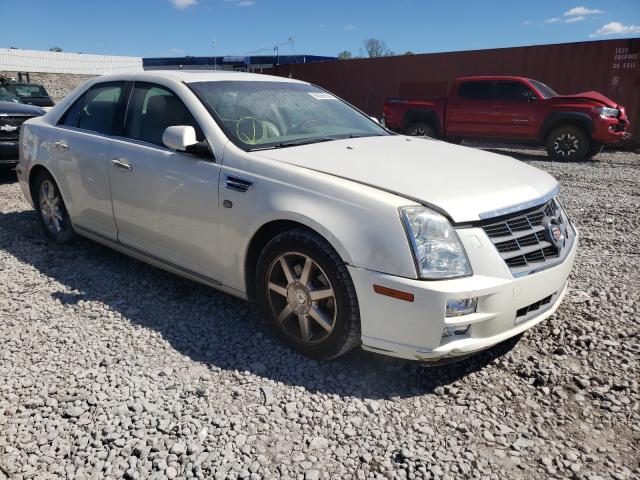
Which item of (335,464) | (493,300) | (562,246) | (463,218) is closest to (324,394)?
(335,464)

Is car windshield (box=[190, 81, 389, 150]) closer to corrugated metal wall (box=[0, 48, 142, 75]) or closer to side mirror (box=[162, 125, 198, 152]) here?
side mirror (box=[162, 125, 198, 152])

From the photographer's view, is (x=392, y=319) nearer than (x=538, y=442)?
No

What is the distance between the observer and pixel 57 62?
37094mm

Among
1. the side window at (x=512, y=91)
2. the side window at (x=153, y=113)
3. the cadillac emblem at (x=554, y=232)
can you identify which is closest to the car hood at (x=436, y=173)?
the cadillac emblem at (x=554, y=232)

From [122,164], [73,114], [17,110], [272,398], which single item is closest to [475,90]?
[17,110]

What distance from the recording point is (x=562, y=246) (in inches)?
A: 113

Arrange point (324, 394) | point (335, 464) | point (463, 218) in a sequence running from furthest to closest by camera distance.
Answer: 1. point (324, 394)
2. point (463, 218)
3. point (335, 464)

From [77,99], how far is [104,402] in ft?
9.71

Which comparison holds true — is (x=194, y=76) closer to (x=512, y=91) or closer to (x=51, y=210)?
(x=51, y=210)

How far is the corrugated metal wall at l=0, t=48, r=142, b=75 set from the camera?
115 ft

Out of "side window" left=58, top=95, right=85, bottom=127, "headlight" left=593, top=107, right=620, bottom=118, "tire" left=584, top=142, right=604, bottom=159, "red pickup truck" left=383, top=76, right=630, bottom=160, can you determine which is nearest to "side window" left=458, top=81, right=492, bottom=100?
"red pickup truck" left=383, top=76, right=630, bottom=160

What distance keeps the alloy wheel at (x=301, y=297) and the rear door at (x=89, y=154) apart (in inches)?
67.3

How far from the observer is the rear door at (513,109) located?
11.6m

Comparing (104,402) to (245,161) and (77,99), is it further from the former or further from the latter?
(77,99)
